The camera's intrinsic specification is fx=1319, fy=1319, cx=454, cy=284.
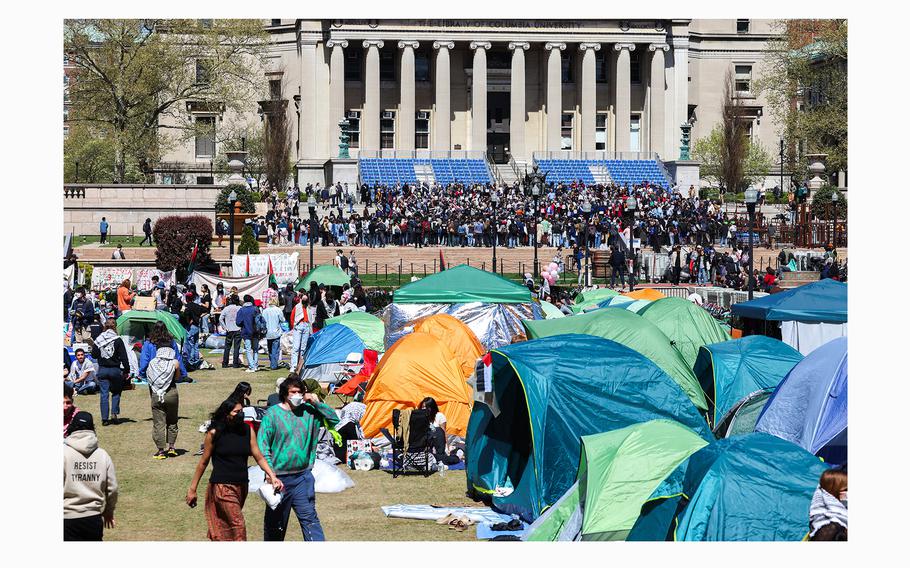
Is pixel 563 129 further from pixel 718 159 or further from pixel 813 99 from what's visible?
pixel 813 99

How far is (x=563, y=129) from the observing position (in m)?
73.5

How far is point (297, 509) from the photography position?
11.4 m

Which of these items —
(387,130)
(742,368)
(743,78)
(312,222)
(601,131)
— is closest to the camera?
(742,368)

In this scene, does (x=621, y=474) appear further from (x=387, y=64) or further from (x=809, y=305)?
(x=387, y=64)

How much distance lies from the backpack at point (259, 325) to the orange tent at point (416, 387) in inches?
286

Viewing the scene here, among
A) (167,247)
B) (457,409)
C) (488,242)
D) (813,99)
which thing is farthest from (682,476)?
(813,99)

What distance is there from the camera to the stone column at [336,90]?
69.8m

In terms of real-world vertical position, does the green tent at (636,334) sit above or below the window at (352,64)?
below

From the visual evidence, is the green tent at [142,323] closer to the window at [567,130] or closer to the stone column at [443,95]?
the stone column at [443,95]

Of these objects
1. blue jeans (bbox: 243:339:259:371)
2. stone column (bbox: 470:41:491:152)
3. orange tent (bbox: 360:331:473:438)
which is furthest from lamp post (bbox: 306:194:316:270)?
orange tent (bbox: 360:331:473:438)

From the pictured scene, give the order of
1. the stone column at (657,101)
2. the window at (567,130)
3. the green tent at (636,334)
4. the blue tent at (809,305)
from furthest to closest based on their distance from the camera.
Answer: the window at (567,130) < the stone column at (657,101) < the blue tent at (809,305) < the green tent at (636,334)

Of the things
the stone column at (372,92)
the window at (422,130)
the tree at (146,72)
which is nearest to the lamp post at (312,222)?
the tree at (146,72)

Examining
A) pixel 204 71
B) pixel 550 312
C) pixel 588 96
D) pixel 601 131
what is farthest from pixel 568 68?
pixel 550 312

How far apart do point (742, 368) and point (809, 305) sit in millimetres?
5012
